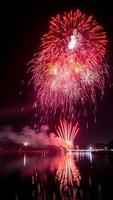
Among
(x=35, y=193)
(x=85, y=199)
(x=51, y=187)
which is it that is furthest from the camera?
(x=51, y=187)

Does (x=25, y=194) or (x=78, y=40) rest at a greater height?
(x=78, y=40)

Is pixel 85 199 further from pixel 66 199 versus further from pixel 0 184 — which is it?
pixel 0 184

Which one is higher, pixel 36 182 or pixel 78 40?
pixel 78 40

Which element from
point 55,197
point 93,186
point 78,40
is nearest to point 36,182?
point 93,186

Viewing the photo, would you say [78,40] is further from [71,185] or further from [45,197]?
[45,197]

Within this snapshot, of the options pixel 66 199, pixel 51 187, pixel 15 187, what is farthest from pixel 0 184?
pixel 66 199

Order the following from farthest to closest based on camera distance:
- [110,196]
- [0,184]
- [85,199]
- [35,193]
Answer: [0,184] < [35,193] < [110,196] < [85,199]

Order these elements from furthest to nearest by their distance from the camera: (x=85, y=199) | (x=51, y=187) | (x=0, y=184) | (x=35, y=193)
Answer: (x=0, y=184) → (x=51, y=187) → (x=35, y=193) → (x=85, y=199)

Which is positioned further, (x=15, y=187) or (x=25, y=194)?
(x=15, y=187)

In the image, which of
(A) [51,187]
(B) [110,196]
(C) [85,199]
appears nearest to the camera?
(C) [85,199]
